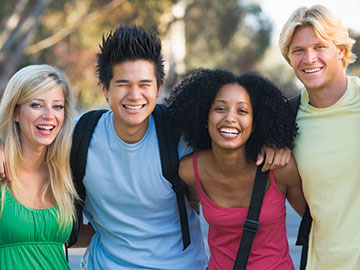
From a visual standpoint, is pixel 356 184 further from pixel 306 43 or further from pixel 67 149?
pixel 67 149

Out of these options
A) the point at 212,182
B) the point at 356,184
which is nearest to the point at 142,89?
the point at 212,182

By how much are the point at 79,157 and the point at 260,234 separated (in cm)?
140

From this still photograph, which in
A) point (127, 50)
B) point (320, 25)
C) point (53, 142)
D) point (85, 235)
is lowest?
point (85, 235)

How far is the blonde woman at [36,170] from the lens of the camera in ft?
10.9

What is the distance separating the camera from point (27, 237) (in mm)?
3352

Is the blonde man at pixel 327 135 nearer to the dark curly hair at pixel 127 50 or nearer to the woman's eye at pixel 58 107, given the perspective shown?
the dark curly hair at pixel 127 50

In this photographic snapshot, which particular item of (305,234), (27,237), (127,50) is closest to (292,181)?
(305,234)

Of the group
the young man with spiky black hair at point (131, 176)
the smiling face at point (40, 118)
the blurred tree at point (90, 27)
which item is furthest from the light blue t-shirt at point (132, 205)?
the blurred tree at point (90, 27)

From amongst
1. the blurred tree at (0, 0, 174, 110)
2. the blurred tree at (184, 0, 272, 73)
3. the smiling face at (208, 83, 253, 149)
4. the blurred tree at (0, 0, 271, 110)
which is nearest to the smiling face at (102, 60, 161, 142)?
the smiling face at (208, 83, 253, 149)

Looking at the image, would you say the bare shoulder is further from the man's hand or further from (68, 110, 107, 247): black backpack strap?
(68, 110, 107, 247): black backpack strap

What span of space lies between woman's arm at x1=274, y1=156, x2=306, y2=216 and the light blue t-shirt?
2.48ft

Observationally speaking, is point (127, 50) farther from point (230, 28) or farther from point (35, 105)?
point (230, 28)

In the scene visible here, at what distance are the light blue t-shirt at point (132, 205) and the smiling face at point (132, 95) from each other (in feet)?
0.41

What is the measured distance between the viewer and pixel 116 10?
17078 mm
